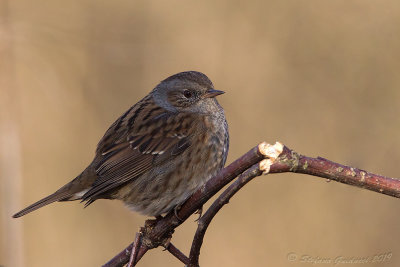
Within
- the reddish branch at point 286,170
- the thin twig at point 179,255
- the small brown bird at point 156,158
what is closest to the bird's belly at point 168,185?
the small brown bird at point 156,158

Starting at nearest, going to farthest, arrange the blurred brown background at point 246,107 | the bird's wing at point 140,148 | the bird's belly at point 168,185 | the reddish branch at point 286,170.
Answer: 1. the reddish branch at point 286,170
2. the bird's belly at point 168,185
3. the bird's wing at point 140,148
4. the blurred brown background at point 246,107

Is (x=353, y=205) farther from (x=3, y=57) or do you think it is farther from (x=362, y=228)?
(x=3, y=57)

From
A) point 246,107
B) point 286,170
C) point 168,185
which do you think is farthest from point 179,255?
point 246,107

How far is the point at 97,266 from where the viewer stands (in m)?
5.69

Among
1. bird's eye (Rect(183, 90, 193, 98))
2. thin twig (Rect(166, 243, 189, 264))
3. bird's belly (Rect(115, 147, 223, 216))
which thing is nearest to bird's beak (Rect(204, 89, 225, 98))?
bird's eye (Rect(183, 90, 193, 98))

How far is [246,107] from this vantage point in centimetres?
583

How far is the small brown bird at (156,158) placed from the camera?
12.8ft

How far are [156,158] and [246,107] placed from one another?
1939 millimetres

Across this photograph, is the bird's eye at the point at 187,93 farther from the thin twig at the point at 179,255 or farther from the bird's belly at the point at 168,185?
the thin twig at the point at 179,255

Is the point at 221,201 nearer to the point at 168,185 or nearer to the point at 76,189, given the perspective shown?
the point at 168,185

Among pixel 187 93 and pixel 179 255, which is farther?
pixel 187 93

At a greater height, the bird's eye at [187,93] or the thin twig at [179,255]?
the bird's eye at [187,93]

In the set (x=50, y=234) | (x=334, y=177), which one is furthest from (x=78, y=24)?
(x=334, y=177)

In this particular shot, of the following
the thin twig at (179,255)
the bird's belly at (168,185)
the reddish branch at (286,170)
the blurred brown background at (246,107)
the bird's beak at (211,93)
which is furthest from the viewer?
the blurred brown background at (246,107)
